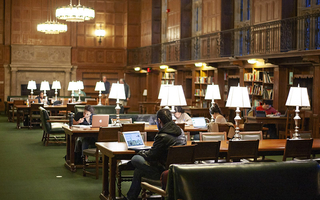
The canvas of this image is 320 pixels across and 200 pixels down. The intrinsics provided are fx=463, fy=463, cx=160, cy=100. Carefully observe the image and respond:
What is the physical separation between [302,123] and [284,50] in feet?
6.60

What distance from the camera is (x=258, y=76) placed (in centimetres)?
1248

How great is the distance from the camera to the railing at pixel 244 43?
36.2 feet

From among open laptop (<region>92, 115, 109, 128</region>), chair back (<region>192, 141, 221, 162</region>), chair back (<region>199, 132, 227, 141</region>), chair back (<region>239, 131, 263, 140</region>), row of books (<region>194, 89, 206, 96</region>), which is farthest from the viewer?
row of books (<region>194, 89, 206, 96</region>)

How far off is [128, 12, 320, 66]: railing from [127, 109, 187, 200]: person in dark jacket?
627 centimetres

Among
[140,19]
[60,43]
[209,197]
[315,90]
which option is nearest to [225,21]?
[315,90]

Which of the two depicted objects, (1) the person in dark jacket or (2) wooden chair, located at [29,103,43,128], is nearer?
(1) the person in dark jacket

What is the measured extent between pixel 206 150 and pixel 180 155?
1.73 feet

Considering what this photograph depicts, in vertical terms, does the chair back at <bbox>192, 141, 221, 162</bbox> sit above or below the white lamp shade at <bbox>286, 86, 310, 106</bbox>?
below

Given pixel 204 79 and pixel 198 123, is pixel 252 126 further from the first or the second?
pixel 204 79

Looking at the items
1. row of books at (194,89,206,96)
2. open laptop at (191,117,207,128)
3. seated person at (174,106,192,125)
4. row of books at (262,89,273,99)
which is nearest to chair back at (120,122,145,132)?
open laptop at (191,117,207,128)

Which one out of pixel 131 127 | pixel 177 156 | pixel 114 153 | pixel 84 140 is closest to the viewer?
pixel 177 156

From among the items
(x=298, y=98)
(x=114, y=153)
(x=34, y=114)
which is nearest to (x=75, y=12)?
(x=34, y=114)

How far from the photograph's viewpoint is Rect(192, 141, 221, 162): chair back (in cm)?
521

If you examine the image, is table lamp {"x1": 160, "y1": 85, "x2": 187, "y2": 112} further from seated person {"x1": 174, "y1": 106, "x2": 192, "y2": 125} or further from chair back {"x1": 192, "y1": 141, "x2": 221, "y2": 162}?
seated person {"x1": 174, "y1": 106, "x2": 192, "y2": 125}
